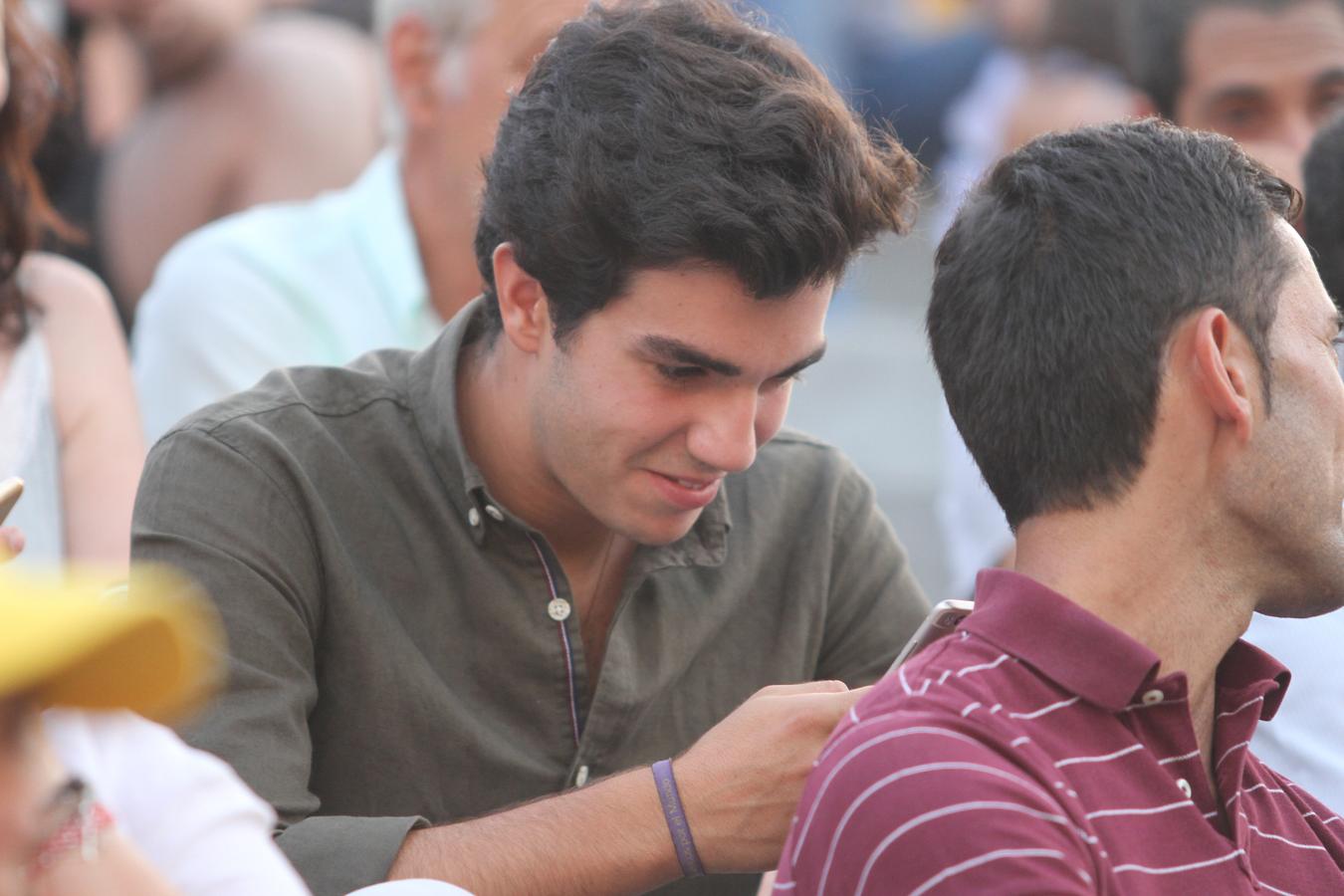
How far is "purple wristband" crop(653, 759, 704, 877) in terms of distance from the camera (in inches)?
87.3

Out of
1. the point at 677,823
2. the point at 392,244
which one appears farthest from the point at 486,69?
the point at 677,823

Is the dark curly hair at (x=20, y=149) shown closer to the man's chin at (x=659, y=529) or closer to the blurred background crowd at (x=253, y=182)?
the blurred background crowd at (x=253, y=182)

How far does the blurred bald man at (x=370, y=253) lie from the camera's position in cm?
380

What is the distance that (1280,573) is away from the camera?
6.36 ft

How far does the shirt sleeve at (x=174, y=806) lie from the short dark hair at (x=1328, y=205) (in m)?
2.03

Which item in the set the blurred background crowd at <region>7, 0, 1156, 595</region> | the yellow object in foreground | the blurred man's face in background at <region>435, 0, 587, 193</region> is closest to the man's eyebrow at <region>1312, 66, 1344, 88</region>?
the blurred background crowd at <region>7, 0, 1156, 595</region>

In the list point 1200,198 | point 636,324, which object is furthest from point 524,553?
point 1200,198

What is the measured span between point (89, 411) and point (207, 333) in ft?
2.39

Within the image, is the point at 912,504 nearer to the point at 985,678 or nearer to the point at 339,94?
the point at 339,94

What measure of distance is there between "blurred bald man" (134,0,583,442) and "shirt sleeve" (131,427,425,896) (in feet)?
4.43

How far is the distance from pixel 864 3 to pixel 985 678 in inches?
393

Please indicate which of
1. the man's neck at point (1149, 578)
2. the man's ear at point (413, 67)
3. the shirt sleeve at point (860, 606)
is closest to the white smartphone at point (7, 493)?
the man's neck at point (1149, 578)

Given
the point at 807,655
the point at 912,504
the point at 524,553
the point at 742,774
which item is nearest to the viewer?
the point at 742,774

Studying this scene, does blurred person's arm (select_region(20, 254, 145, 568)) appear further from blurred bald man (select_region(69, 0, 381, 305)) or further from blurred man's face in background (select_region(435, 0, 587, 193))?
blurred bald man (select_region(69, 0, 381, 305))
